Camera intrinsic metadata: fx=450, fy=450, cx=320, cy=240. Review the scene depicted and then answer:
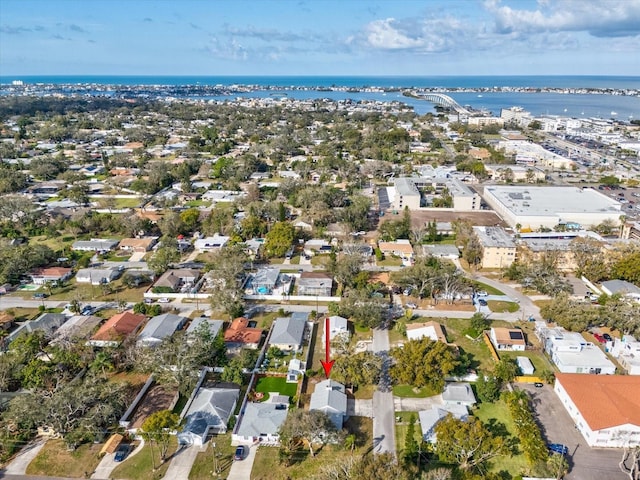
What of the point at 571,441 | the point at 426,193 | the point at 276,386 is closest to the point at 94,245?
the point at 276,386

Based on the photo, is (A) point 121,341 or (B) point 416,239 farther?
(B) point 416,239

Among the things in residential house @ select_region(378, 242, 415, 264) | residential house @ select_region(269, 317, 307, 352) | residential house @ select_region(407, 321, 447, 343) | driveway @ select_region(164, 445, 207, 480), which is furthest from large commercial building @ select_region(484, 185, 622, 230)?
driveway @ select_region(164, 445, 207, 480)

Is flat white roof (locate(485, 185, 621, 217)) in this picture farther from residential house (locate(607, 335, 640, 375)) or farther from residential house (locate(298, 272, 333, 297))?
residential house (locate(298, 272, 333, 297))

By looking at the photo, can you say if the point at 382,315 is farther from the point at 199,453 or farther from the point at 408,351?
the point at 199,453

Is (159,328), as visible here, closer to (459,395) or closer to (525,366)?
(459,395)

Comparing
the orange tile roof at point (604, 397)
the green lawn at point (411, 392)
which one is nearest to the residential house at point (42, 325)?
the green lawn at point (411, 392)

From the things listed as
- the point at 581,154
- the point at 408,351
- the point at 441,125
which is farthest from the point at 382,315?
the point at 441,125
